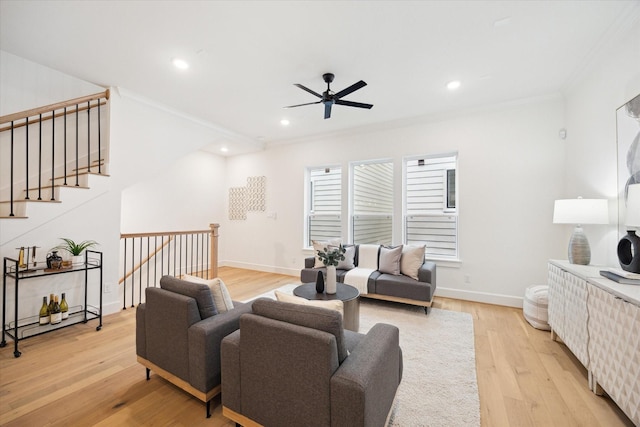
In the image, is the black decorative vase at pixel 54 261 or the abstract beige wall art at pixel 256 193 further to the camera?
the abstract beige wall art at pixel 256 193

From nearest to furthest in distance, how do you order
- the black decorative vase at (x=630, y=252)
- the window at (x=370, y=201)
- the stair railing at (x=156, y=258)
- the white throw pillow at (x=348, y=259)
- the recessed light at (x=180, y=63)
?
the black decorative vase at (x=630, y=252)
the recessed light at (x=180, y=63)
the white throw pillow at (x=348, y=259)
the stair railing at (x=156, y=258)
the window at (x=370, y=201)

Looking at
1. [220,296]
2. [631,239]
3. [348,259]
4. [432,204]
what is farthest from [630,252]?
[220,296]

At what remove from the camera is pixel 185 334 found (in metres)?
1.85

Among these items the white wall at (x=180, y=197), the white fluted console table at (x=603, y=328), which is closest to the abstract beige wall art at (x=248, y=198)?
the white wall at (x=180, y=197)

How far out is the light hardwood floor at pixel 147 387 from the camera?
1795 millimetres

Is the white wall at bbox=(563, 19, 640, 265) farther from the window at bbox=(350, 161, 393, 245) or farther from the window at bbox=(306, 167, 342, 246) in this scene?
the window at bbox=(306, 167, 342, 246)

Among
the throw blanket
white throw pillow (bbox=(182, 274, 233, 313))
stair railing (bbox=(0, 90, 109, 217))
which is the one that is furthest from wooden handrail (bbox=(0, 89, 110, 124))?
the throw blanket

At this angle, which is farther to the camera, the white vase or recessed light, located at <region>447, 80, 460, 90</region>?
recessed light, located at <region>447, 80, 460, 90</region>

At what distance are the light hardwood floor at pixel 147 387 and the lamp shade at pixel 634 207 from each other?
4.41 feet

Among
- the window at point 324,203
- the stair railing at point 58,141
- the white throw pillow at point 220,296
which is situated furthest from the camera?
the window at point 324,203

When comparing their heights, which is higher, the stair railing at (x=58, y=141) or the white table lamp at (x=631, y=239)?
the stair railing at (x=58, y=141)

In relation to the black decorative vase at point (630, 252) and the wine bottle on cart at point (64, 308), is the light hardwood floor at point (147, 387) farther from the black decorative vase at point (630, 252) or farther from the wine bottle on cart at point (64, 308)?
the black decorative vase at point (630, 252)

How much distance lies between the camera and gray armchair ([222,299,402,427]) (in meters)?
1.24

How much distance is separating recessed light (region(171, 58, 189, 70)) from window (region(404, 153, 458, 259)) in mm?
3686
